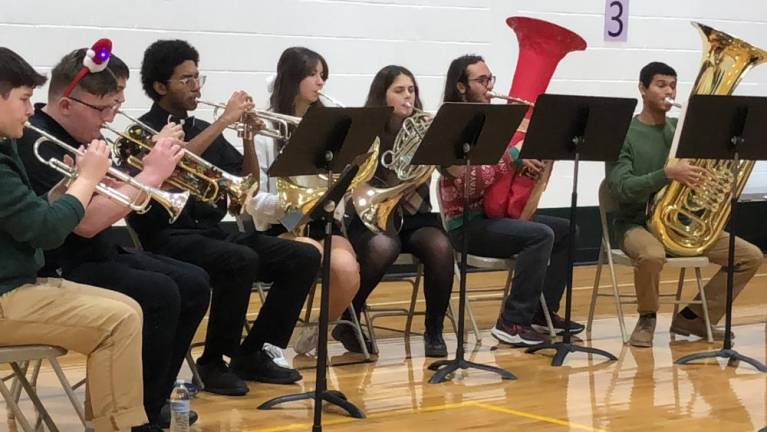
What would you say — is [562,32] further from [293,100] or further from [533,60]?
[293,100]

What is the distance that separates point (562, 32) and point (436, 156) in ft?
4.10

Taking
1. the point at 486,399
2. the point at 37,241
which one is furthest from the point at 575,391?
the point at 37,241

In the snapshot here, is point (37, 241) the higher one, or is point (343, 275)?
point (37, 241)

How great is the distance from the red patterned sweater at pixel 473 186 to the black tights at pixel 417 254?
15 centimetres

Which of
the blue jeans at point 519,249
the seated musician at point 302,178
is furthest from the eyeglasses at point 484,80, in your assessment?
the seated musician at point 302,178

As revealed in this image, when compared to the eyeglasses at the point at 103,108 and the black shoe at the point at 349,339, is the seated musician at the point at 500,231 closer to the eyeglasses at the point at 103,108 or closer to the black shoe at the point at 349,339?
the black shoe at the point at 349,339

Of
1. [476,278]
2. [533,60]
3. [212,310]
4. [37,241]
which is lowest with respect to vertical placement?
[476,278]

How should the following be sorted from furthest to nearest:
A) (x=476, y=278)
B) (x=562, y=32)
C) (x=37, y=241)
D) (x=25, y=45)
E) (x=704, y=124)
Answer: (x=476, y=278)
(x=25, y=45)
(x=562, y=32)
(x=704, y=124)
(x=37, y=241)

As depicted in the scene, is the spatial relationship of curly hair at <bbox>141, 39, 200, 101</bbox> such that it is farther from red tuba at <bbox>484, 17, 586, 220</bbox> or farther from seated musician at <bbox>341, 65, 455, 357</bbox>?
red tuba at <bbox>484, 17, 586, 220</bbox>

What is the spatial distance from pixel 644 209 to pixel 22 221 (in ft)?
11.0

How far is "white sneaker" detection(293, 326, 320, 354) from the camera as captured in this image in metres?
5.19

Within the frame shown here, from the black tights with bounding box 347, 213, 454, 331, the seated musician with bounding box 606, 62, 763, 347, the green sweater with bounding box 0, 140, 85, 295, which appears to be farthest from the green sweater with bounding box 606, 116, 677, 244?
the green sweater with bounding box 0, 140, 85, 295

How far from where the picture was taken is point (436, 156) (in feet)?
14.8

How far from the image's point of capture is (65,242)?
3699mm
